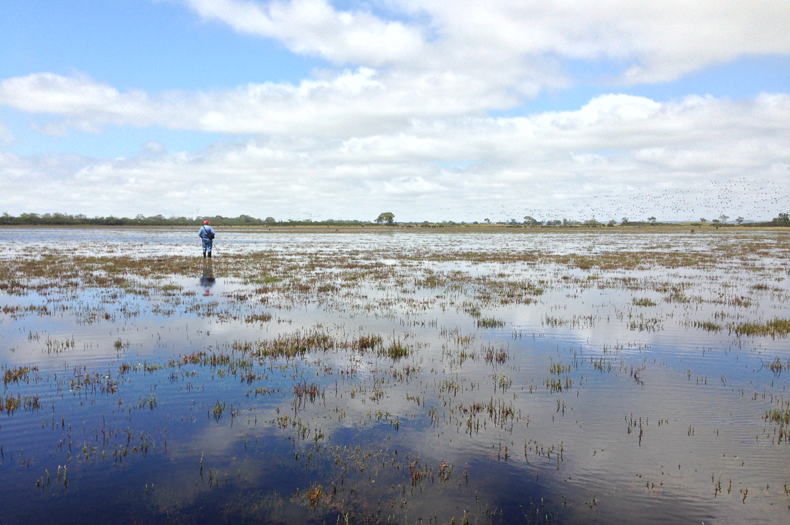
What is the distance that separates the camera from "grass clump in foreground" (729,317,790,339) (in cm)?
1340

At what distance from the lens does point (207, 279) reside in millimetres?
24812

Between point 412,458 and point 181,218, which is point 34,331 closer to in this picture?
point 412,458

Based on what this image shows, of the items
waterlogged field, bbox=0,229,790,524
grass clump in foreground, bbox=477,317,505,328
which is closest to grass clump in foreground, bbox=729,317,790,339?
waterlogged field, bbox=0,229,790,524

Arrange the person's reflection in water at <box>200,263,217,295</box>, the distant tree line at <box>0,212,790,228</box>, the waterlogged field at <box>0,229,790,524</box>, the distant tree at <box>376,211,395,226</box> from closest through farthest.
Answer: the waterlogged field at <box>0,229,790,524</box>
the person's reflection in water at <box>200,263,217,295</box>
the distant tree line at <box>0,212,790,228</box>
the distant tree at <box>376,211,395,226</box>

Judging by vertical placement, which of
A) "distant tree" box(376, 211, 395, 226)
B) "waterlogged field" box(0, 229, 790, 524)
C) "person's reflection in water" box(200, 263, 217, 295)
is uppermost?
"distant tree" box(376, 211, 395, 226)

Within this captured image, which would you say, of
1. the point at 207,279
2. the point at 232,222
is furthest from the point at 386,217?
the point at 207,279

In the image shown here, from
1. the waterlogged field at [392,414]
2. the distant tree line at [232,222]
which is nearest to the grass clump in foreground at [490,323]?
the waterlogged field at [392,414]

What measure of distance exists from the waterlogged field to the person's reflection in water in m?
4.23

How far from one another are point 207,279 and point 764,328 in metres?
24.0

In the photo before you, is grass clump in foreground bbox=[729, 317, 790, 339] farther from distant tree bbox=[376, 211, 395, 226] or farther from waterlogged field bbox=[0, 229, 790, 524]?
distant tree bbox=[376, 211, 395, 226]

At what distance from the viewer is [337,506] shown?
5.26m

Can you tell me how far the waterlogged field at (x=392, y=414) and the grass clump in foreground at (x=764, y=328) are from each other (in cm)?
7

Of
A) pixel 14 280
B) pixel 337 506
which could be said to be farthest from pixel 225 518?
pixel 14 280

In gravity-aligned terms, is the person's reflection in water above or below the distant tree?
below
